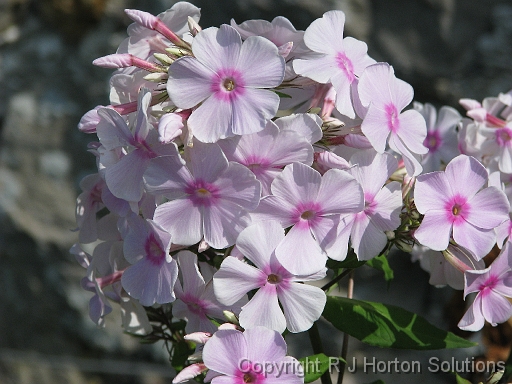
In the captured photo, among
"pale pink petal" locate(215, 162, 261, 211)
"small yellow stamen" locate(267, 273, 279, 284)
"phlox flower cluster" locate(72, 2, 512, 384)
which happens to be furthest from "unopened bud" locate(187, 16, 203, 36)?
A: "small yellow stamen" locate(267, 273, 279, 284)

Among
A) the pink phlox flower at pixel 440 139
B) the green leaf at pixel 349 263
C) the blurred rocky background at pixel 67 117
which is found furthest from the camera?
the blurred rocky background at pixel 67 117

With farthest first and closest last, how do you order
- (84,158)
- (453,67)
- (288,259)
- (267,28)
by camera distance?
(84,158)
(453,67)
(267,28)
(288,259)

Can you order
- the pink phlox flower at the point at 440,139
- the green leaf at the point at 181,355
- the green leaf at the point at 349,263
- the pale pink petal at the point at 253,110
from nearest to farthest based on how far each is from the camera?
the pale pink petal at the point at 253,110 < the green leaf at the point at 349,263 < the green leaf at the point at 181,355 < the pink phlox flower at the point at 440,139

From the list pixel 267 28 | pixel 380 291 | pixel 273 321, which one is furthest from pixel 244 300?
pixel 380 291

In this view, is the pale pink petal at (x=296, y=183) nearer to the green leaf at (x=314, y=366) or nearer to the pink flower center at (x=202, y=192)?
the pink flower center at (x=202, y=192)

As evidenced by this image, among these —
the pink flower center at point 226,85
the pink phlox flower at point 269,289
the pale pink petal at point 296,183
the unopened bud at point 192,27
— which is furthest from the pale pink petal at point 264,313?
the unopened bud at point 192,27

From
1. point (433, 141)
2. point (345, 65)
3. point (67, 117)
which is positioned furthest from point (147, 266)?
point (67, 117)

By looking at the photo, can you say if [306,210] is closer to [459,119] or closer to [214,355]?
[214,355]
